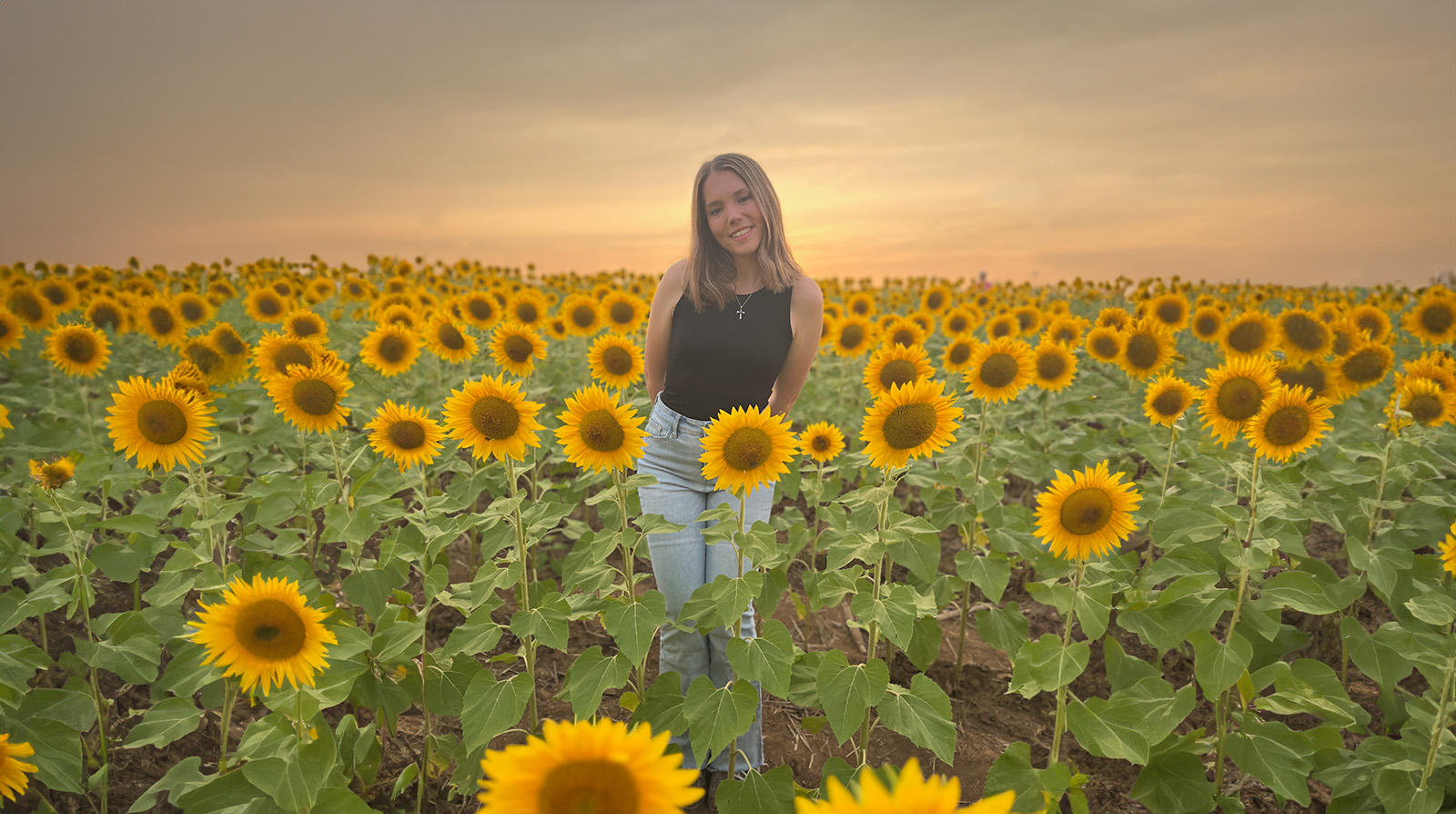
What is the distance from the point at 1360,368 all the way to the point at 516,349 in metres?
5.96

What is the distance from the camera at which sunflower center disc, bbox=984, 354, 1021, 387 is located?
5066 mm

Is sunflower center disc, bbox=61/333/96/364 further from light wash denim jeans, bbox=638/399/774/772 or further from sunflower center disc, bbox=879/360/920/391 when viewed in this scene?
sunflower center disc, bbox=879/360/920/391

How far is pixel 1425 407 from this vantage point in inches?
178

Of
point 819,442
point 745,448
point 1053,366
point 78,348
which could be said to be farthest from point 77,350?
point 1053,366

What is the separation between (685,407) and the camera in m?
4.28

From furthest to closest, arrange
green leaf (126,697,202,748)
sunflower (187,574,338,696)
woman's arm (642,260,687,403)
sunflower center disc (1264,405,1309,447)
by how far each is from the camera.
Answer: woman's arm (642,260,687,403), sunflower center disc (1264,405,1309,447), green leaf (126,697,202,748), sunflower (187,574,338,696)

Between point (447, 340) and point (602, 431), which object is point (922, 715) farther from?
point (447, 340)

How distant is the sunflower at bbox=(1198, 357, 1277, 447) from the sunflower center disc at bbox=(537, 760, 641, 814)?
153 inches

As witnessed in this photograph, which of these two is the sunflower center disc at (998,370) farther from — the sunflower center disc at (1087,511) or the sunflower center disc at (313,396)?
the sunflower center disc at (313,396)

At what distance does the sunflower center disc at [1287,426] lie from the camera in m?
3.72

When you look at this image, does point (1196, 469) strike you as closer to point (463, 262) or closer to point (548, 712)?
point (548, 712)

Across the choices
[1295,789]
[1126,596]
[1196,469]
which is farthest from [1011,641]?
[1196,469]

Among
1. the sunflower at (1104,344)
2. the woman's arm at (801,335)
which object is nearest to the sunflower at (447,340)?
the woman's arm at (801,335)

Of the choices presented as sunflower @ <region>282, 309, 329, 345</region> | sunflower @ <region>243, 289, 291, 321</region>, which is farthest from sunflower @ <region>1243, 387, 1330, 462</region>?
sunflower @ <region>243, 289, 291, 321</region>
